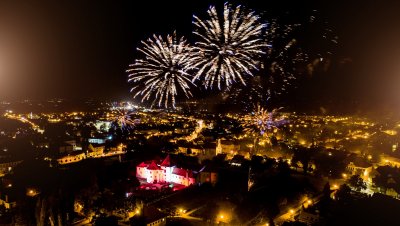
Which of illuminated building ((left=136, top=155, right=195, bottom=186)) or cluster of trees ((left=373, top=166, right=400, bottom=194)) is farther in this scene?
illuminated building ((left=136, top=155, right=195, bottom=186))

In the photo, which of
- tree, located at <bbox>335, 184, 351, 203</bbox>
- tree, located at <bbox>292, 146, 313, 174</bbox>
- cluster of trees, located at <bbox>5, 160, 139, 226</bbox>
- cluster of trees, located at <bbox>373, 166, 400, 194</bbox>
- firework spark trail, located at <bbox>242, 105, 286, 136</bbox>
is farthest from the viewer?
firework spark trail, located at <bbox>242, 105, 286, 136</bbox>

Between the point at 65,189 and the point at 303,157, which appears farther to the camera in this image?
the point at 303,157

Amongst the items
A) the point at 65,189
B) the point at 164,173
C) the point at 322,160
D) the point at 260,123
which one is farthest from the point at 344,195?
the point at 260,123

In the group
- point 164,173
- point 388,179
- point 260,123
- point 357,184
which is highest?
point 260,123

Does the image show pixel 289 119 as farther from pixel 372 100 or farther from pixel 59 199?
pixel 59 199

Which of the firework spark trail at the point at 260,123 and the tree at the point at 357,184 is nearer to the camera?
the tree at the point at 357,184

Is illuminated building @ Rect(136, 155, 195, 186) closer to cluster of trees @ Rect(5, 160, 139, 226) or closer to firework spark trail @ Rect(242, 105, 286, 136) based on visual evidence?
cluster of trees @ Rect(5, 160, 139, 226)

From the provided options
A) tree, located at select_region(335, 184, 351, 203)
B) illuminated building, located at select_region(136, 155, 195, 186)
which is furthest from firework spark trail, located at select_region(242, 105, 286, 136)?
tree, located at select_region(335, 184, 351, 203)

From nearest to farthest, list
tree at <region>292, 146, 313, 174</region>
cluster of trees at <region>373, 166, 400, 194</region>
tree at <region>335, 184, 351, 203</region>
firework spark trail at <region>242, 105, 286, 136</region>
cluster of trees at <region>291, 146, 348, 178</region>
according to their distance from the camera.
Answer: tree at <region>335, 184, 351, 203</region> → cluster of trees at <region>373, 166, 400, 194</region> → cluster of trees at <region>291, 146, 348, 178</region> → tree at <region>292, 146, 313, 174</region> → firework spark trail at <region>242, 105, 286, 136</region>

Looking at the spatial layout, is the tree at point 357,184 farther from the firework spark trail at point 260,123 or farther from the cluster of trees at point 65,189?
the firework spark trail at point 260,123

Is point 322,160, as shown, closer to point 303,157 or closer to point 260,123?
point 303,157

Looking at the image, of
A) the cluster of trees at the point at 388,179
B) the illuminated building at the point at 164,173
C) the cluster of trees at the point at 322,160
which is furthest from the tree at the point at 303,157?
the illuminated building at the point at 164,173

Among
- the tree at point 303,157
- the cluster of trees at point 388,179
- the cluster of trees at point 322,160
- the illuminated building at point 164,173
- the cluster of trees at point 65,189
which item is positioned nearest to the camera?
the cluster of trees at point 65,189
